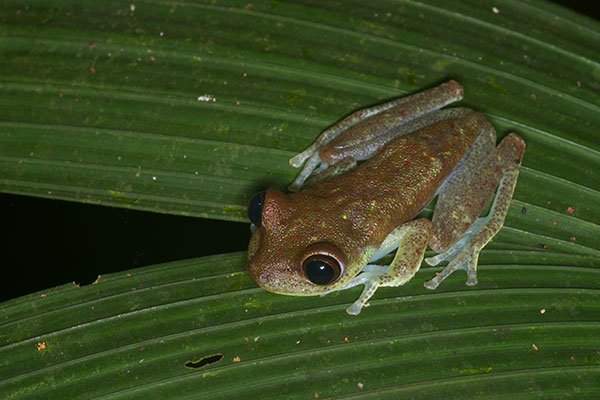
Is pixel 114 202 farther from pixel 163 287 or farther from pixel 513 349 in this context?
pixel 513 349

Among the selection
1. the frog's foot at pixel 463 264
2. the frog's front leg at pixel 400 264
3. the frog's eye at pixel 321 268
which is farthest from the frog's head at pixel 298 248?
the frog's foot at pixel 463 264

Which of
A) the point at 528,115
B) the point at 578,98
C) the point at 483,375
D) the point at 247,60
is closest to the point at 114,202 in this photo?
the point at 247,60

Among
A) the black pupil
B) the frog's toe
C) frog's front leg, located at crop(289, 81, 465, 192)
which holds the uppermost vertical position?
frog's front leg, located at crop(289, 81, 465, 192)

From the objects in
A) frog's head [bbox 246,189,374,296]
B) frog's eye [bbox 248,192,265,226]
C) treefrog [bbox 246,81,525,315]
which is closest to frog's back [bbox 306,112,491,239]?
treefrog [bbox 246,81,525,315]

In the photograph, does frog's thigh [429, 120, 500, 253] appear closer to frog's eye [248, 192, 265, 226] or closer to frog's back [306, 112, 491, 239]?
frog's back [306, 112, 491, 239]

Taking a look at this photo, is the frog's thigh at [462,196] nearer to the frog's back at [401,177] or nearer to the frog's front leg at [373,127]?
the frog's back at [401,177]

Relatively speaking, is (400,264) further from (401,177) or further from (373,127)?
(373,127)

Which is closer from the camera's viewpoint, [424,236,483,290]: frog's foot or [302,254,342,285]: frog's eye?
[302,254,342,285]: frog's eye
